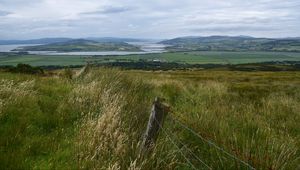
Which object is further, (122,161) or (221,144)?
(221,144)

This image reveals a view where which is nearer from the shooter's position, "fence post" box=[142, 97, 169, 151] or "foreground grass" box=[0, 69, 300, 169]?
"foreground grass" box=[0, 69, 300, 169]

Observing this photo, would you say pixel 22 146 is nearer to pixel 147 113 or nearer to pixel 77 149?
pixel 77 149

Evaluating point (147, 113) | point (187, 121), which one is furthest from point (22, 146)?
point (187, 121)

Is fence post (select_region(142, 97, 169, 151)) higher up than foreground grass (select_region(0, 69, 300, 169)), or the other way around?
fence post (select_region(142, 97, 169, 151))

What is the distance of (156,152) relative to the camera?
585cm

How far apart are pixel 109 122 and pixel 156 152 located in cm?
105

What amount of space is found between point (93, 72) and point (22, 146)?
9.17 metres

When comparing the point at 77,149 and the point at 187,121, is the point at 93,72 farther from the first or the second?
the point at 77,149

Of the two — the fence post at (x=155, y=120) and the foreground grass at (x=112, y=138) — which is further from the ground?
the fence post at (x=155, y=120)

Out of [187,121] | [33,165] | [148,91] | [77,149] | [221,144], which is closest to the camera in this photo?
[33,165]

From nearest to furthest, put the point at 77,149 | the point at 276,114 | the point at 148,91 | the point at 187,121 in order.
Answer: the point at 77,149 → the point at 187,121 → the point at 276,114 → the point at 148,91

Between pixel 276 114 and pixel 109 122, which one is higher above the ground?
pixel 109 122

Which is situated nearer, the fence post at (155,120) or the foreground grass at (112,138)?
the foreground grass at (112,138)

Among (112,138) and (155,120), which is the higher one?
(155,120)
